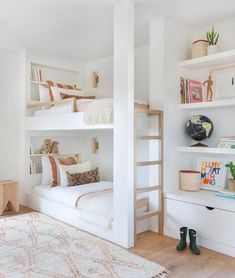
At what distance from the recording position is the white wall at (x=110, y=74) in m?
3.93

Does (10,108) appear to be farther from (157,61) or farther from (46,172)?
(157,61)

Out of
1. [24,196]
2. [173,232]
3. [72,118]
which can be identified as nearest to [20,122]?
[24,196]

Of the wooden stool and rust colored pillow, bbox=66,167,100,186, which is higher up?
→ rust colored pillow, bbox=66,167,100,186

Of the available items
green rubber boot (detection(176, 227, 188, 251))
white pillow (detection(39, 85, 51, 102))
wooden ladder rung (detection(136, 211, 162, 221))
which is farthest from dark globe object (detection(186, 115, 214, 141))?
white pillow (detection(39, 85, 51, 102))

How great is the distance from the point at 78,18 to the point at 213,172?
216 cm

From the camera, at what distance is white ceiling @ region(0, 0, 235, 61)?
2.61 metres

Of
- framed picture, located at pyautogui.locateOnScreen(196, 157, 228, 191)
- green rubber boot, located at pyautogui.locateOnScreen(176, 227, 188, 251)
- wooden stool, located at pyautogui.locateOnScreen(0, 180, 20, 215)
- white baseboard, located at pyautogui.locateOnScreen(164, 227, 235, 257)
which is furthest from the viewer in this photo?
wooden stool, located at pyautogui.locateOnScreen(0, 180, 20, 215)

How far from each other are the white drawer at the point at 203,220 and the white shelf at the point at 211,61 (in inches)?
57.2

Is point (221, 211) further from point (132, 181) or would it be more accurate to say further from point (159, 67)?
point (159, 67)

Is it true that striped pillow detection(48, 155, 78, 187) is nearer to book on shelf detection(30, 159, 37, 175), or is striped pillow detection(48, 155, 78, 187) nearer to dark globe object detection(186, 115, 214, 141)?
book on shelf detection(30, 159, 37, 175)

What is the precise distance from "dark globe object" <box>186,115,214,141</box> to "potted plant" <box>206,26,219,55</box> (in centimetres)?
68

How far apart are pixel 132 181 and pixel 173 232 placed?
74 cm

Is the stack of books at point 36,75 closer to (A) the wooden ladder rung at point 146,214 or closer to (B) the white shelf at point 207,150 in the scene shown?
(B) the white shelf at point 207,150

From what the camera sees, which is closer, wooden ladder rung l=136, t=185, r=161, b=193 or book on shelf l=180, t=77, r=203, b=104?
wooden ladder rung l=136, t=185, r=161, b=193
